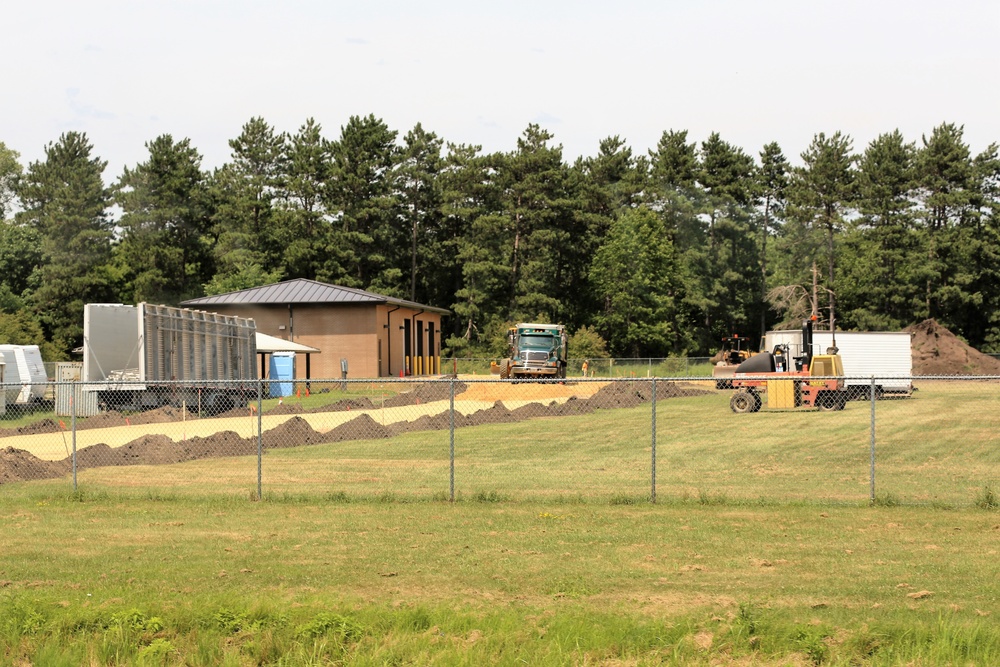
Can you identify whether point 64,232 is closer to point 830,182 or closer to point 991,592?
point 830,182

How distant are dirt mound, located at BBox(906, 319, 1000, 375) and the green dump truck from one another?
2736 centimetres

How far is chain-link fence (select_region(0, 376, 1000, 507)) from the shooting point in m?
16.8

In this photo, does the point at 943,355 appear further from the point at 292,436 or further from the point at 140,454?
the point at 140,454

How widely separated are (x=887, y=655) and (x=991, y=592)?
102 inches

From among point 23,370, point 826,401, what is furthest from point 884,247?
point 23,370

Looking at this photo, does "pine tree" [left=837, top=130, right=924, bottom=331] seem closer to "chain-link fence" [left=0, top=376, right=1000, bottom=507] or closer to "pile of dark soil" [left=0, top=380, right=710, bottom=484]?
"chain-link fence" [left=0, top=376, right=1000, bottom=507]

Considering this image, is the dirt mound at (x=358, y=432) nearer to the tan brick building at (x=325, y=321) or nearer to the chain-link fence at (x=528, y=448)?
the chain-link fence at (x=528, y=448)

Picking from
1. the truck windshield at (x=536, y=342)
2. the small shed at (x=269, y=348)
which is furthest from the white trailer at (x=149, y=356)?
the truck windshield at (x=536, y=342)

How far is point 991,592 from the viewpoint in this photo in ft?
32.9

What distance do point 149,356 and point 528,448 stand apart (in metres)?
17.6

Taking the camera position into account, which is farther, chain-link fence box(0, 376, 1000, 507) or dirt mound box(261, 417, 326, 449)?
dirt mound box(261, 417, 326, 449)

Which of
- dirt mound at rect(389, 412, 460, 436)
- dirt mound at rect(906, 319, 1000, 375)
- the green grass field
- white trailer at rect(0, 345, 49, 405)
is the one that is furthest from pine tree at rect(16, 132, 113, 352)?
the green grass field

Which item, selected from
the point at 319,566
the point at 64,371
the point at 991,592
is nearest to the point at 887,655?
the point at 991,592

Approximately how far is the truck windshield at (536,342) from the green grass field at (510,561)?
1140 inches
